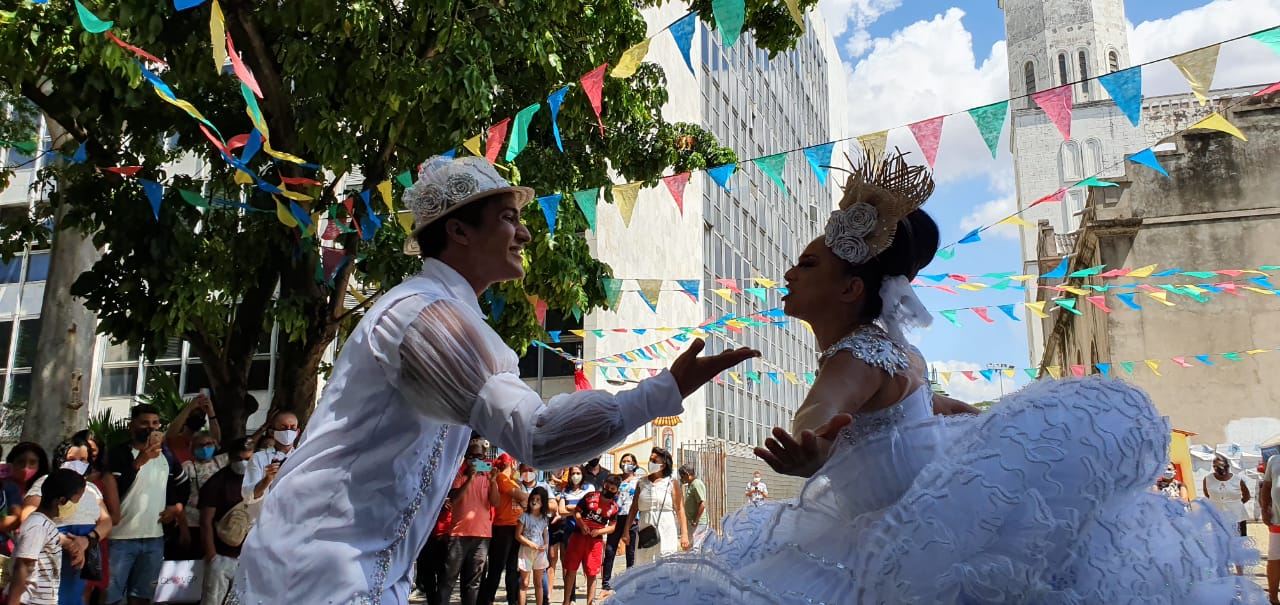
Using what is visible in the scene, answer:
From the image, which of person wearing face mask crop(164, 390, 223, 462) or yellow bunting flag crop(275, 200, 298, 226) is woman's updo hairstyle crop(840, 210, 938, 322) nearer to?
yellow bunting flag crop(275, 200, 298, 226)

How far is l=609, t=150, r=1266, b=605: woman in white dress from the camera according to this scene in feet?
6.72

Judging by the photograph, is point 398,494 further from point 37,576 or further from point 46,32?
point 46,32

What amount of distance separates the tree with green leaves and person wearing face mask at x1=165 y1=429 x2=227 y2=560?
0.97 metres

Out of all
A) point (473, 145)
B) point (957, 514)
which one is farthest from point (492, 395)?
point (473, 145)

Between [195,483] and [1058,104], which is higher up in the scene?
[1058,104]

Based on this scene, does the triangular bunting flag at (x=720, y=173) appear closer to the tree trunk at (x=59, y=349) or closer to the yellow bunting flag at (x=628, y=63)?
the yellow bunting flag at (x=628, y=63)

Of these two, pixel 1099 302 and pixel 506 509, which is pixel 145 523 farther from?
pixel 1099 302

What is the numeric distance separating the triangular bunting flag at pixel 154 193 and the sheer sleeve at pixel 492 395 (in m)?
6.50

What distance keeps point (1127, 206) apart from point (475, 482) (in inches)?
704

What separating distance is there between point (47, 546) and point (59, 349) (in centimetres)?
590

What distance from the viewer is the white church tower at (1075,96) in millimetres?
58156

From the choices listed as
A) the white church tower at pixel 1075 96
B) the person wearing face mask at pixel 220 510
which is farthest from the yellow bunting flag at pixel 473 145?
the white church tower at pixel 1075 96

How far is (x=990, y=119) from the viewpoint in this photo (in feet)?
22.9

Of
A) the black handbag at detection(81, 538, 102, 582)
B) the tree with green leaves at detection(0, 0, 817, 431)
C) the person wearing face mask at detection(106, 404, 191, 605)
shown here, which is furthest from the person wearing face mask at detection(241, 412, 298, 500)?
the black handbag at detection(81, 538, 102, 582)
